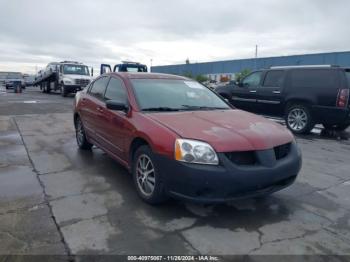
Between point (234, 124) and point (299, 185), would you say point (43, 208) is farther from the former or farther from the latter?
point (299, 185)

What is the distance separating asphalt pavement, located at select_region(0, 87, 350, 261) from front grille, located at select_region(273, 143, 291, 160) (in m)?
0.67

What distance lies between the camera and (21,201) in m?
4.04

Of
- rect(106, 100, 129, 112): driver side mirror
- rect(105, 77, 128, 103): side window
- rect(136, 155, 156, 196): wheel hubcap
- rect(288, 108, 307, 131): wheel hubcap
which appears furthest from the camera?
rect(288, 108, 307, 131): wheel hubcap

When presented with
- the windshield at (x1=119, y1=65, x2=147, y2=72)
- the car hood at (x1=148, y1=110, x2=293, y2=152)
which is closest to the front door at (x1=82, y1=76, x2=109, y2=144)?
the car hood at (x1=148, y1=110, x2=293, y2=152)

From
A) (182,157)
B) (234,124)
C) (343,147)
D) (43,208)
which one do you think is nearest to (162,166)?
(182,157)

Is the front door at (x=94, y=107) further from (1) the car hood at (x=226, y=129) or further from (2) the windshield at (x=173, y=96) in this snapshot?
(1) the car hood at (x=226, y=129)

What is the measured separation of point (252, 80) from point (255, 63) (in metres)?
35.9

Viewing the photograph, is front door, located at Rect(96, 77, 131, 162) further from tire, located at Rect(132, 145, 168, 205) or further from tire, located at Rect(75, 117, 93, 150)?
tire, located at Rect(75, 117, 93, 150)

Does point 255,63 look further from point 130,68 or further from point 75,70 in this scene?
point 75,70

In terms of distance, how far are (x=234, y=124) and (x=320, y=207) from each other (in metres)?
1.49

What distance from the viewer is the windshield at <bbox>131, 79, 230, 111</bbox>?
449 centimetres

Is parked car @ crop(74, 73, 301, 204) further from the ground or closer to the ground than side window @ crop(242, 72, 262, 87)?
closer to the ground

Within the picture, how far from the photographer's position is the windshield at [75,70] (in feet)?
77.7

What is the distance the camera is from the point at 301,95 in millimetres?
9117
